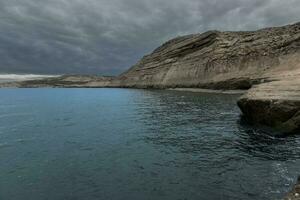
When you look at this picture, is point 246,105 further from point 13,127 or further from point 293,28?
point 293,28

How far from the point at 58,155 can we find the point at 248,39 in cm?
7343

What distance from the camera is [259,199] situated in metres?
11.7

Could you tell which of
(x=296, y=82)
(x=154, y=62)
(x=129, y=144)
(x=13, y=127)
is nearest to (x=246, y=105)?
(x=296, y=82)

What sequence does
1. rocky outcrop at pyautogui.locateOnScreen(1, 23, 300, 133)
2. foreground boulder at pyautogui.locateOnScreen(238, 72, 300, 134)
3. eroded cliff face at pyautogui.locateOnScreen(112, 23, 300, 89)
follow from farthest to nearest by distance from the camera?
eroded cliff face at pyautogui.locateOnScreen(112, 23, 300, 89) → rocky outcrop at pyautogui.locateOnScreen(1, 23, 300, 133) → foreground boulder at pyautogui.locateOnScreen(238, 72, 300, 134)

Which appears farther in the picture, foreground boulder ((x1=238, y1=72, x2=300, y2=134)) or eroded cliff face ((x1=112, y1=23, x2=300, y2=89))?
eroded cliff face ((x1=112, y1=23, x2=300, y2=89))

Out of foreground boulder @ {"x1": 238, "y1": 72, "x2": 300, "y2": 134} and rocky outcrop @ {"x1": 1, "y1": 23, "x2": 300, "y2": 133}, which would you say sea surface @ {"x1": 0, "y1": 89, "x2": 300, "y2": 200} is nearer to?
Answer: foreground boulder @ {"x1": 238, "y1": 72, "x2": 300, "y2": 134}

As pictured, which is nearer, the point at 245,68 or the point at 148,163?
the point at 148,163

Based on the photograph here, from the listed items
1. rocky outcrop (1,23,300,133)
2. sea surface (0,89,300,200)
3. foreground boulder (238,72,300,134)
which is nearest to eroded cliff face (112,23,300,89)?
rocky outcrop (1,23,300,133)

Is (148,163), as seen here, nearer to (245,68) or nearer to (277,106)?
(277,106)

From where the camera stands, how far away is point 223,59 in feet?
259

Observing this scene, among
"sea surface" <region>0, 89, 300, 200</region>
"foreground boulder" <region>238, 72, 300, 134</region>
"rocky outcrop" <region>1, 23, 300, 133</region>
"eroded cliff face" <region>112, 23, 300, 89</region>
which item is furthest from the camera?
"eroded cliff face" <region>112, 23, 300, 89</region>

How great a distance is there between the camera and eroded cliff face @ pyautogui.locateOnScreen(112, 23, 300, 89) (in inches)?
2616

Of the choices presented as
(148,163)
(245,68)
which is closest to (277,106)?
(148,163)

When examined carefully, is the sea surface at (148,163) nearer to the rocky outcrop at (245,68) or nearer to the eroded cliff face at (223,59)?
the rocky outcrop at (245,68)
